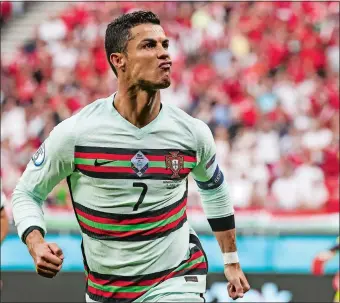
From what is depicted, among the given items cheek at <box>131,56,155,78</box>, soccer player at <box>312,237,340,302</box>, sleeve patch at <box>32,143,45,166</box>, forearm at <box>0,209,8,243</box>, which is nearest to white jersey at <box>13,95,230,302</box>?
sleeve patch at <box>32,143,45,166</box>

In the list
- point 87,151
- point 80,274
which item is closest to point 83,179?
point 87,151

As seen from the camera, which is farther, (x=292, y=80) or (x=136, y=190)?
(x=292, y=80)

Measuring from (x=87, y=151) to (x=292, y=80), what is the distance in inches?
402

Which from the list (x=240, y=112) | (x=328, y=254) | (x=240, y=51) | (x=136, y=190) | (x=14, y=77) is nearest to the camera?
(x=136, y=190)

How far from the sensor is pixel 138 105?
16.8ft

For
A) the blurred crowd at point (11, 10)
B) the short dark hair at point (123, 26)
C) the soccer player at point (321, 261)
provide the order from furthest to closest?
the blurred crowd at point (11, 10), the soccer player at point (321, 261), the short dark hair at point (123, 26)

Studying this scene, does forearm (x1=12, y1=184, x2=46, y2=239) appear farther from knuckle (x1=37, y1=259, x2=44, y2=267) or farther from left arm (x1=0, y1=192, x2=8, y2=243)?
Result: left arm (x1=0, y1=192, x2=8, y2=243)

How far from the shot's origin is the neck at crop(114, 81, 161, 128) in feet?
16.7

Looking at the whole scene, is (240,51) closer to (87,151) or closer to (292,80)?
(292,80)

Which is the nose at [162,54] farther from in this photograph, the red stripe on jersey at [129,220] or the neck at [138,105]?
the red stripe on jersey at [129,220]

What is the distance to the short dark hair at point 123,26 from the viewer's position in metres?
5.05

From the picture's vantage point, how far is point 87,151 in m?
5.04

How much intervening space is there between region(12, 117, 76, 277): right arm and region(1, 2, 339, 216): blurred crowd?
655 cm

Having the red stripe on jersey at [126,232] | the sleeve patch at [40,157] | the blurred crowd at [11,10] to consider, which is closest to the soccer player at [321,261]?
the red stripe on jersey at [126,232]
